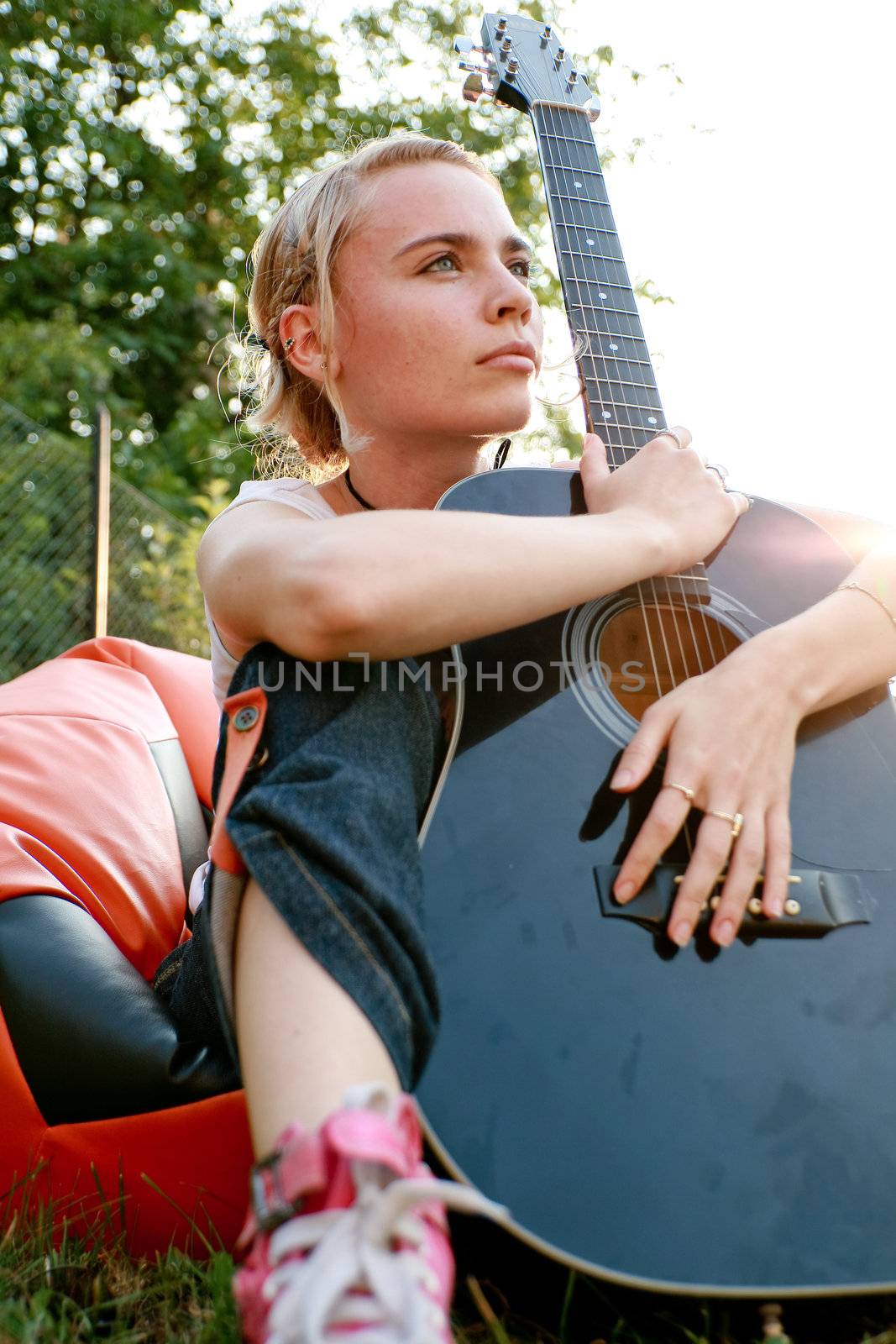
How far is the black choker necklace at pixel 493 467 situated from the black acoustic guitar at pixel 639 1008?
Result: 0.45m

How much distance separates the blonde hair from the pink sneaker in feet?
4.24

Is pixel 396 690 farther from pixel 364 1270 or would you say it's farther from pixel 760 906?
pixel 364 1270

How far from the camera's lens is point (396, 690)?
4.01ft

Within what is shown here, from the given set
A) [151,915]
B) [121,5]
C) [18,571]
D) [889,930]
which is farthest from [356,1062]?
[121,5]

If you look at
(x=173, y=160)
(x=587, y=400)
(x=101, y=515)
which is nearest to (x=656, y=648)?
(x=587, y=400)

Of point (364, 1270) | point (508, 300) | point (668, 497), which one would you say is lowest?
point (364, 1270)

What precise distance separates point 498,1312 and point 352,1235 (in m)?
0.34

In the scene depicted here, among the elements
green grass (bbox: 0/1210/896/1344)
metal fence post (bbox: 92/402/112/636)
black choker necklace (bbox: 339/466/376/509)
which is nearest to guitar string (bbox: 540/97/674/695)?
black choker necklace (bbox: 339/466/376/509)

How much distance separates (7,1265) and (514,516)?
105cm

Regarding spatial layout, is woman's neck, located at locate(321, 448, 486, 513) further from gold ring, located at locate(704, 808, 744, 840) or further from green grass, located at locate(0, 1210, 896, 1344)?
green grass, located at locate(0, 1210, 896, 1344)

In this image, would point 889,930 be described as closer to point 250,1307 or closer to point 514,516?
point 514,516

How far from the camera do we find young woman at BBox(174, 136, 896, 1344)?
816 millimetres

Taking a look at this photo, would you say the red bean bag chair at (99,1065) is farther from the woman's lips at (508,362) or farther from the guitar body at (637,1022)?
the woman's lips at (508,362)

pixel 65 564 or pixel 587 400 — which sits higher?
pixel 65 564
